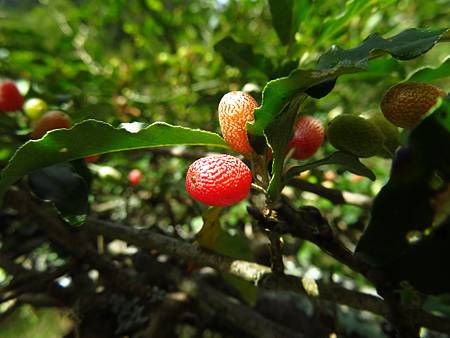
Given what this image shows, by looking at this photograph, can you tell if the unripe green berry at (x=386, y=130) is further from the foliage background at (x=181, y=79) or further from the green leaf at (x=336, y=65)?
the green leaf at (x=336, y=65)

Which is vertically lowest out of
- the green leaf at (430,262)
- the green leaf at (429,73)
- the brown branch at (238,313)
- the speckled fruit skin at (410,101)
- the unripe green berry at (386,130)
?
the brown branch at (238,313)

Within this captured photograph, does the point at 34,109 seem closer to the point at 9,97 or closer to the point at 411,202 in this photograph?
the point at 9,97

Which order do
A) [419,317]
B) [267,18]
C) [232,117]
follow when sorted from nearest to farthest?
[232,117], [419,317], [267,18]

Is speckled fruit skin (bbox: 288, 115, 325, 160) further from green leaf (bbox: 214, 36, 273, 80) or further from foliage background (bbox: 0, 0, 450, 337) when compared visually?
green leaf (bbox: 214, 36, 273, 80)

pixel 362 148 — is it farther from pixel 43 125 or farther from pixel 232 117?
pixel 43 125

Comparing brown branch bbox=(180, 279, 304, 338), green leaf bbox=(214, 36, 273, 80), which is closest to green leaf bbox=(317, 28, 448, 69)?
green leaf bbox=(214, 36, 273, 80)

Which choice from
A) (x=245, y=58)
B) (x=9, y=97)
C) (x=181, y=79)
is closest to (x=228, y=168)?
(x=245, y=58)

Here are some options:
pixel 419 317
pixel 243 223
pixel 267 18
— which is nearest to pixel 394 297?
pixel 419 317

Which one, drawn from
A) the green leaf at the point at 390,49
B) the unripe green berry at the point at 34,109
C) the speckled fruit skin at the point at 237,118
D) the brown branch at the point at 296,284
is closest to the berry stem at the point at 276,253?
the brown branch at the point at 296,284
